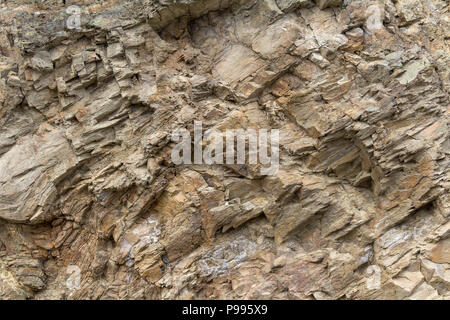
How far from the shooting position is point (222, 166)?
11492 mm

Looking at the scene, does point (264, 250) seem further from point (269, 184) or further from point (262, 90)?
point (262, 90)

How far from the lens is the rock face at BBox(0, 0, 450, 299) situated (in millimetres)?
11031

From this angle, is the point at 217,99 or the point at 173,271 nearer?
the point at 173,271

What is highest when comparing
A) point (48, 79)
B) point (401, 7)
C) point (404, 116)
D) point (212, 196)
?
point (401, 7)

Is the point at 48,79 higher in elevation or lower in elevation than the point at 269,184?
higher

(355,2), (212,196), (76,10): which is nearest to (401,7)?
(355,2)

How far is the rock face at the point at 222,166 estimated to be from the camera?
1103cm

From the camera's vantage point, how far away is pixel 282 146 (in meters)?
11.5

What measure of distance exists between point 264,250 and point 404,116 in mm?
5565

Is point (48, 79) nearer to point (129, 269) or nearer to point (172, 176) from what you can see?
point (172, 176)

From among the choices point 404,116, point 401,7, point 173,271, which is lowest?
point 173,271

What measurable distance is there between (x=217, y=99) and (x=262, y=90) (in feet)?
4.54

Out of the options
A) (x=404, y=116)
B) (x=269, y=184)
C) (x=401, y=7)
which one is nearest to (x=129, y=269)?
(x=269, y=184)

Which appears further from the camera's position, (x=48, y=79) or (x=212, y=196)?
(x=48, y=79)
